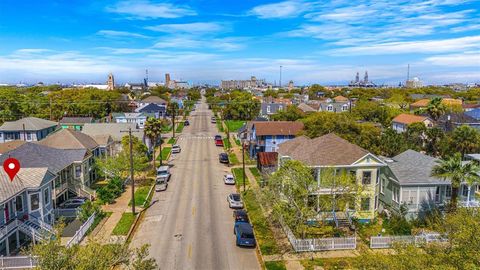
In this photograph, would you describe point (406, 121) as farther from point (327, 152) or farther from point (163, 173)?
point (163, 173)

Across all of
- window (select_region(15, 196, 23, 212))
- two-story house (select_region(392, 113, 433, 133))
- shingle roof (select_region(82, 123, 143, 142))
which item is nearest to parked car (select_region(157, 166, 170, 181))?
shingle roof (select_region(82, 123, 143, 142))

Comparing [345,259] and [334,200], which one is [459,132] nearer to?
[334,200]

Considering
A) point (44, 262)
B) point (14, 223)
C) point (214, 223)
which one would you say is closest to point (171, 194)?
point (214, 223)

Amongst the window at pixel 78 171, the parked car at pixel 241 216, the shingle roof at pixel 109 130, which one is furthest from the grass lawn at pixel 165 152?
the parked car at pixel 241 216

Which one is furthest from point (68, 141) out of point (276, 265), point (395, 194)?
point (395, 194)

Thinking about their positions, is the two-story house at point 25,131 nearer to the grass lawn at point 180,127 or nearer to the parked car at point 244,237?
the grass lawn at point 180,127

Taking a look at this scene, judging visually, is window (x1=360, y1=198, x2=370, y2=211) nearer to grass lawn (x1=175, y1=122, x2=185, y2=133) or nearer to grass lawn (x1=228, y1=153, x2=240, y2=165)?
grass lawn (x1=228, y1=153, x2=240, y2=165)
